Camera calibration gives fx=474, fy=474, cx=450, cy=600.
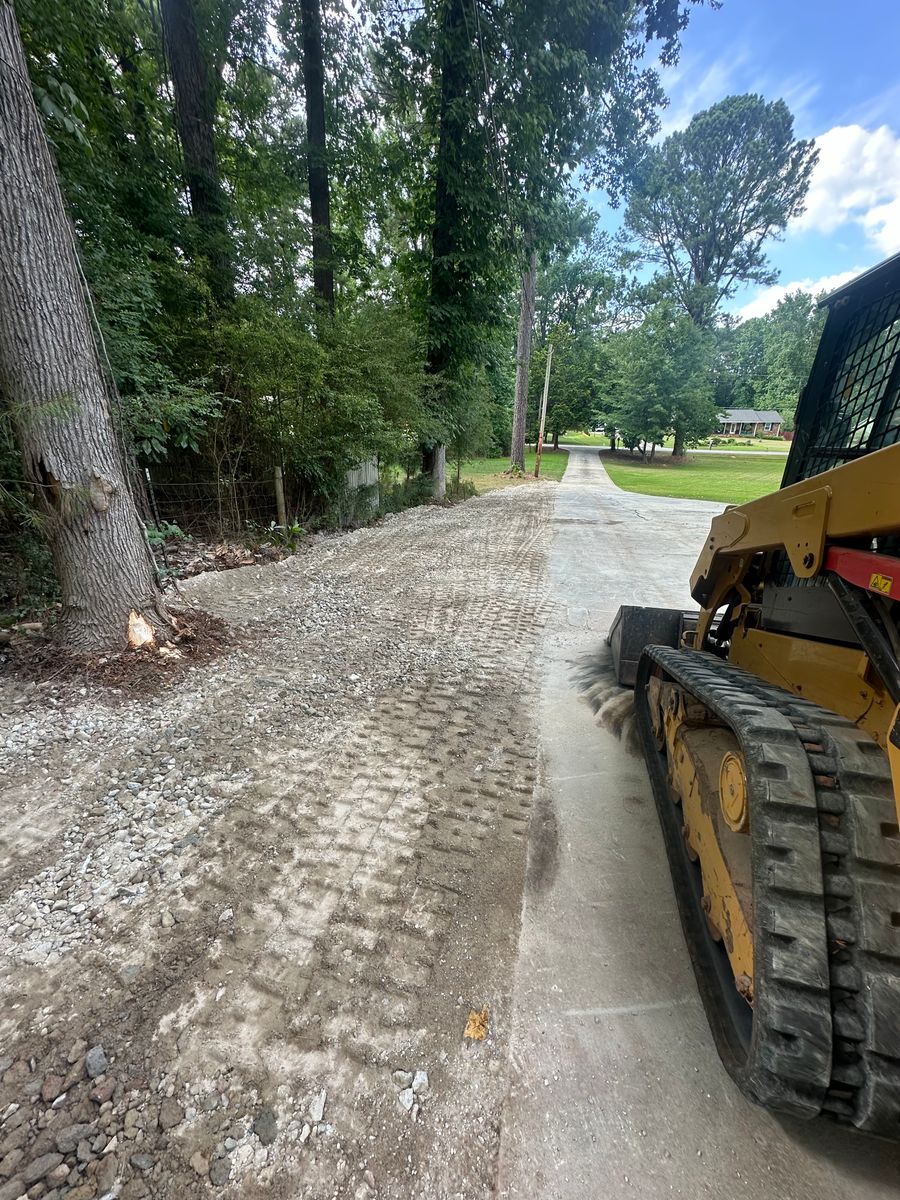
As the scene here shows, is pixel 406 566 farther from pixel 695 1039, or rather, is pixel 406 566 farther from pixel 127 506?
pixel 695 1039

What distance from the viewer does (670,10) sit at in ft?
27.7

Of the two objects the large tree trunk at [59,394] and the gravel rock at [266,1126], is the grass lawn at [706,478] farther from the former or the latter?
the gravel rock at [266,1126]

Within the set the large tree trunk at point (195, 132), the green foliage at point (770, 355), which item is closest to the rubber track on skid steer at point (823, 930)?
the large tree trunk at point (195, 132)

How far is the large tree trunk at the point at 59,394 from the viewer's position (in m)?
3.05

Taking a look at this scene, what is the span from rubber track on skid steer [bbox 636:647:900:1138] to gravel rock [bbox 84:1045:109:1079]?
5.75 ft

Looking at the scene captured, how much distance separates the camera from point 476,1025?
4.93 feet

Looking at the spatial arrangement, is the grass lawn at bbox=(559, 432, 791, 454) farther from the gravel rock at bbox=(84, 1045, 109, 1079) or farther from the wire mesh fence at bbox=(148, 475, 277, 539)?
the gravel rock at bbox=(84, 1045, 109, 1079)

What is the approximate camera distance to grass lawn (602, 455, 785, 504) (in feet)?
59.3

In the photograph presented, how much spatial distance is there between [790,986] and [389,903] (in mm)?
1329

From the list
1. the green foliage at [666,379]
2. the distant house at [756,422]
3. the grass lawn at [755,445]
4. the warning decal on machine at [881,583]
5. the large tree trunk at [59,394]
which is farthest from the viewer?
the distant house at [756,422]

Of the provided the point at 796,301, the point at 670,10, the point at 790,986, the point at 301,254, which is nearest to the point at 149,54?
the point at 301,254

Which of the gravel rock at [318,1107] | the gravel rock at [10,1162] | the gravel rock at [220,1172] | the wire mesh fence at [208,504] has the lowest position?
the gravel rock at [318,1107]

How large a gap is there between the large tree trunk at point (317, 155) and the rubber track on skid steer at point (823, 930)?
9.42 metres

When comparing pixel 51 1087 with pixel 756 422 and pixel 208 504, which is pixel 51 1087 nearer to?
pixel 208 504
